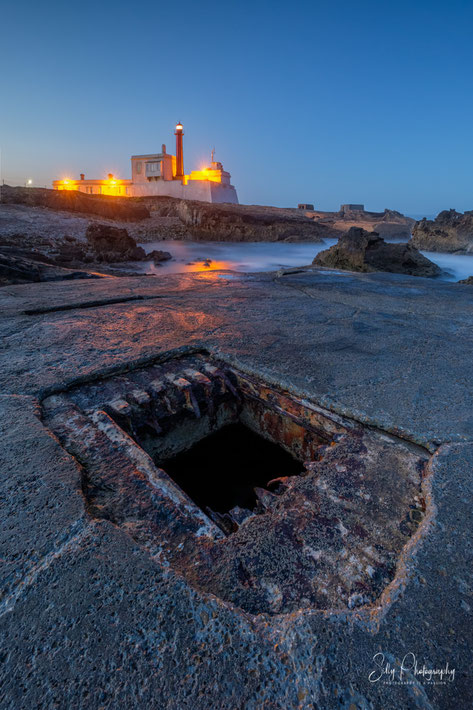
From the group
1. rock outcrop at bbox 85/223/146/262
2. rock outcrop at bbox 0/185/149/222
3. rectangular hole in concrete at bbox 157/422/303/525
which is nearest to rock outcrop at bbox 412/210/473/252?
rock outcrop at bbox 85/223/146/262

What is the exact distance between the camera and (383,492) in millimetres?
1069

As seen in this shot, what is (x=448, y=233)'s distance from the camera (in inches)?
468

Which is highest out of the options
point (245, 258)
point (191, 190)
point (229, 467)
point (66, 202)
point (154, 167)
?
point (154, 167)

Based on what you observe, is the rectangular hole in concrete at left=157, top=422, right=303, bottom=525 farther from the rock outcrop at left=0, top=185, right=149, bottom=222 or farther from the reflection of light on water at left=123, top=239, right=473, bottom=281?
the rock outcrop at left=0, top=185, right=149, bottom=222

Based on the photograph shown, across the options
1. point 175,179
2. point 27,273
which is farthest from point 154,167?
point 27,273

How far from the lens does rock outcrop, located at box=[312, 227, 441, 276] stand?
7.43m

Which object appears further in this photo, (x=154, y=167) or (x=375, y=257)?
(x=154, y=167)

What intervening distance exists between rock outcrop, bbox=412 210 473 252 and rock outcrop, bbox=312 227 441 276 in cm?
493

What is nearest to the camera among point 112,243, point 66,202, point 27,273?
point 27,273

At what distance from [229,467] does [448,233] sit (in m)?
13.0

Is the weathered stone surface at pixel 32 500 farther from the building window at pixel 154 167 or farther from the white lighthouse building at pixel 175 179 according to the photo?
the building window at pixel 154 167

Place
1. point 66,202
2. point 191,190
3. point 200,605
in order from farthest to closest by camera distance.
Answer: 1. point 191,190
2. point 66,202
3. point 200,605

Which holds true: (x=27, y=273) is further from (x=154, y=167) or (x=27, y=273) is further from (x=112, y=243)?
(x=154, y=167)

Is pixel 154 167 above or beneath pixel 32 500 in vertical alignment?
above
